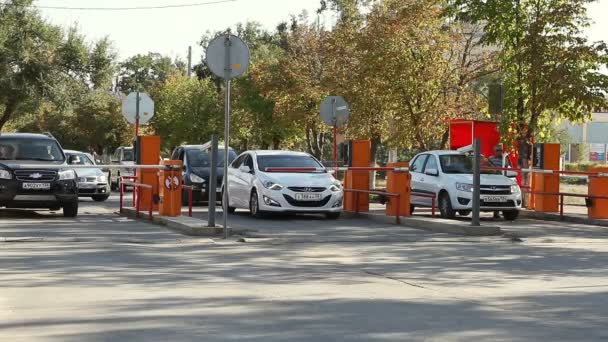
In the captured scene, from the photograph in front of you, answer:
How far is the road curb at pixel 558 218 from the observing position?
70.7 ft

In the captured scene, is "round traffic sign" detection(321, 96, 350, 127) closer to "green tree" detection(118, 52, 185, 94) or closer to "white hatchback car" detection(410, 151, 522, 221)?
"white hatchback car" detection(410, 151, 522, 221)

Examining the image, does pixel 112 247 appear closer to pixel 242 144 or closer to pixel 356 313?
pixel 356 313

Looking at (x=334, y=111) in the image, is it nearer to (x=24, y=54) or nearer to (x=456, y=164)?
(x=456, y=164)

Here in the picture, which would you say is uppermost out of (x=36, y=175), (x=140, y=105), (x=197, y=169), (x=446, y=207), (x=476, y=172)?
(x=140, y=105)

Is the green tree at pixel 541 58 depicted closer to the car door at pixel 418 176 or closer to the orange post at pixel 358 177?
the car door at pixel 418 176

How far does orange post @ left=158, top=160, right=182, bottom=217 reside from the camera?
19.7 meters

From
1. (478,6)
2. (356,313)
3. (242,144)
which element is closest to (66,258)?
(356,313)

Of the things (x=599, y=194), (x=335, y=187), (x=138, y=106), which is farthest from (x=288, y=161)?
(x=138, y=106)

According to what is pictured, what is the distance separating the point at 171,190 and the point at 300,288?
32.0 feet

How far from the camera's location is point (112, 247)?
14.5 m

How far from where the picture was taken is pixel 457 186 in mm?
22219

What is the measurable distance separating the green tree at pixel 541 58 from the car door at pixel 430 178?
374 centimetres

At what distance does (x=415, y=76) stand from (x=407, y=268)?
70.3ft

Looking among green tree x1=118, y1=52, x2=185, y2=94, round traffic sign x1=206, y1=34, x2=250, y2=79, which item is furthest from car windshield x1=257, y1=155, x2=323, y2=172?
green tree x1=118, y1=52, x2=185, y2=94
